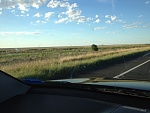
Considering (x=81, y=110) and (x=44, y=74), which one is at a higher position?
(x=81, y=110)

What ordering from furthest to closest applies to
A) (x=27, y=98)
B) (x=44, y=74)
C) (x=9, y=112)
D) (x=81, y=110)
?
(x=44, y=74) < (x=27, y=98) < (x=9, y=112) < (x=81, y=110)

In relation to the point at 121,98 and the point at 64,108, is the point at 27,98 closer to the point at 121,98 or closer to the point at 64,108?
the point at 64,108

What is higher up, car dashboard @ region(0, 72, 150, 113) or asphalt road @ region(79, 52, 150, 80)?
car dashboard @ region(0, 72, 150, 113)

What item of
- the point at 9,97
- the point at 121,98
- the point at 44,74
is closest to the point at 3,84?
the point at 9,97

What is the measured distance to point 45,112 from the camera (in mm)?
2613

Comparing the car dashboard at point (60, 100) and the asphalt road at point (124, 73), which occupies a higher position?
the car dashboard at point (60, 100)

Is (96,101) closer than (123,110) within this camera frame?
No

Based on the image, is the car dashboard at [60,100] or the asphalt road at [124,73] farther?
the asphalt road at [124,73]

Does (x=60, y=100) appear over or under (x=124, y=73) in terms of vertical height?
over

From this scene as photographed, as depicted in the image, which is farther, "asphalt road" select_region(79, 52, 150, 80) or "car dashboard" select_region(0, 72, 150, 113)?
"asphalt road" select_region(79, 52, 150, 80)

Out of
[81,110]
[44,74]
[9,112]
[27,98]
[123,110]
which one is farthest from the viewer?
[44,74]

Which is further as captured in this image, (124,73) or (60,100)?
(124,73)

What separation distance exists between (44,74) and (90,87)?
12.2 metres

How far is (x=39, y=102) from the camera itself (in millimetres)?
2852
